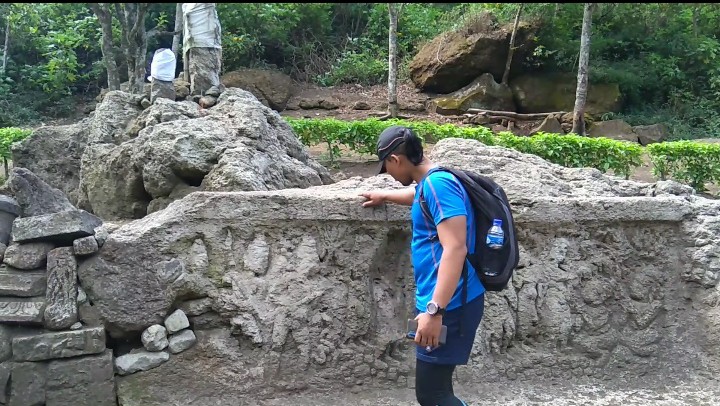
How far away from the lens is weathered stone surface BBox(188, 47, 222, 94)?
7.80m

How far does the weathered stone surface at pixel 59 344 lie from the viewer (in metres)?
3.13

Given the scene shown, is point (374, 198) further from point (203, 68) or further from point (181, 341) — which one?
point (203, 68)

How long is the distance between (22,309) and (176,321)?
712 millimetres

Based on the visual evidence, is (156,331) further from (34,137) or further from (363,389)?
(34,137)

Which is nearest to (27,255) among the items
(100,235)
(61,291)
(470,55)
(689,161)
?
(61,291)

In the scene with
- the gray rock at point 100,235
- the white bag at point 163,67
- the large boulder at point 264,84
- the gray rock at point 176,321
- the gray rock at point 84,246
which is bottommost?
the gray rock at point 176,321

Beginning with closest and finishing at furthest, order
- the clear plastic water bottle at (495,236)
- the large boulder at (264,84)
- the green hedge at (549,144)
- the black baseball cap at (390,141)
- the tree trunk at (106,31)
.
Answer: the clear plastic water bottle at (495,236) < the black baseball cap at (390,141) < the green hedge at (549,144) < the tree trunk at (106,31) < the large boulder at (264,84)

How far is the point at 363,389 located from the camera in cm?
359

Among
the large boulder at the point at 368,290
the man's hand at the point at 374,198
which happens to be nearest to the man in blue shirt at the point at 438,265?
the man's hand at the point at 374,198

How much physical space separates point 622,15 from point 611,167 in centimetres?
936

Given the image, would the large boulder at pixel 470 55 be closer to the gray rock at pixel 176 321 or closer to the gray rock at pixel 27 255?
the gray rock at pixel 176 321

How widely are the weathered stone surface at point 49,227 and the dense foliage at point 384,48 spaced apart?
43.6 feet

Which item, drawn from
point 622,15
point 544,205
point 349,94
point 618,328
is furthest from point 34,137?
point 622,15

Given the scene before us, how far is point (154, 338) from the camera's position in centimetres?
333
